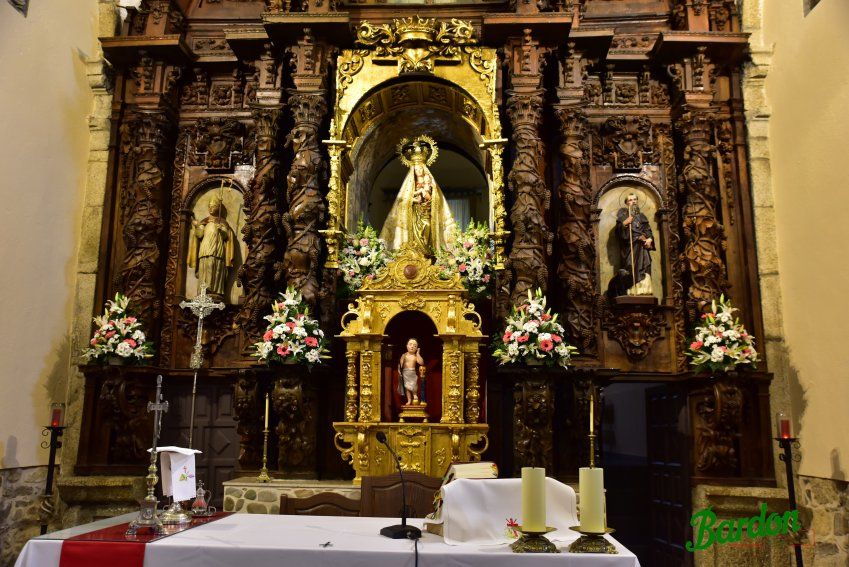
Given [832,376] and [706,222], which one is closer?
[832,376]

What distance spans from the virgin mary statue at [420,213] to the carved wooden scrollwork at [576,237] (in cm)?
177

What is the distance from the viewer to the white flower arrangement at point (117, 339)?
874cm

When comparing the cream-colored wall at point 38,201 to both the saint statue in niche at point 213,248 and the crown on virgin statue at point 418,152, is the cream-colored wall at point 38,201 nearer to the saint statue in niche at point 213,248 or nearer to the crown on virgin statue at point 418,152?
the saint statue in niche at point 213,248

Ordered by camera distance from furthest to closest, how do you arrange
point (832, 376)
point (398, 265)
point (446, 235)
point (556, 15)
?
point (446, 235), point (556, 15), point (398, 265), point (832, 376)

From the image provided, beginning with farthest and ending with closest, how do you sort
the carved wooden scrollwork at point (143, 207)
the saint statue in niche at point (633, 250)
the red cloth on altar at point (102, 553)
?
1. the carved wooden scrollwork at point (143, 207)
2. the saint statue in niche at point (633, 250)
3. the red cloth on altar at point (102, 553)

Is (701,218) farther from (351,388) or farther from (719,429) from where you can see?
(351,388)

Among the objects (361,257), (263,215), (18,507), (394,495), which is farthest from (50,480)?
(394,495)

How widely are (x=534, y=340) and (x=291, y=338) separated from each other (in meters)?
2.79

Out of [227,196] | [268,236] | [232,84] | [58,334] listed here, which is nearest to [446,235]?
[268,236]

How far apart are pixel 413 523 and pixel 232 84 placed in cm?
786

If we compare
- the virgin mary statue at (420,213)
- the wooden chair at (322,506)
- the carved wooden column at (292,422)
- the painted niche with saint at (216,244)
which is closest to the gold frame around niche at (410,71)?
the virgin mary statue at (420,213)

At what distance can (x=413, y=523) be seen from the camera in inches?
181

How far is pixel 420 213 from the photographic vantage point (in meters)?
10.1

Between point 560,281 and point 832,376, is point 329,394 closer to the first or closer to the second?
point 560,281
